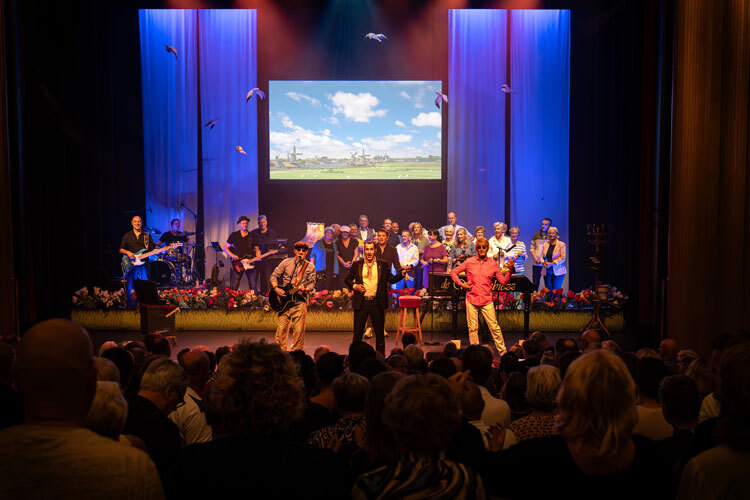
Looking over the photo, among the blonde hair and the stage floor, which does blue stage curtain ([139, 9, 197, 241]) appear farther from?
the blonde hair

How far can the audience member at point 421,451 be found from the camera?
1876 mm

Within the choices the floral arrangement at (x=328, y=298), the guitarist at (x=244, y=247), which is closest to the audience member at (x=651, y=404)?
the floral arrangement at (x=328, y=298)

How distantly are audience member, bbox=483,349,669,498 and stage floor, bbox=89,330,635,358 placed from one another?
820 cm

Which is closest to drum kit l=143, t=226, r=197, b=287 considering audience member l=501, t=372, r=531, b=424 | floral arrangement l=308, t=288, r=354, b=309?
floral arrangement l=308, t=288, r=354, b=309

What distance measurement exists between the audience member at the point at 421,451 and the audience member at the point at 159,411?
1308 millimetres

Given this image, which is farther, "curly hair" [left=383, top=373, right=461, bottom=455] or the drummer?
the drummer

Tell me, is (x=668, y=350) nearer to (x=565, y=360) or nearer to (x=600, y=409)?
(x=565, y=360)

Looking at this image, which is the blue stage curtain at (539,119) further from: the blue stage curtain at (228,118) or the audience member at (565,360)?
the audience member at (565,360)

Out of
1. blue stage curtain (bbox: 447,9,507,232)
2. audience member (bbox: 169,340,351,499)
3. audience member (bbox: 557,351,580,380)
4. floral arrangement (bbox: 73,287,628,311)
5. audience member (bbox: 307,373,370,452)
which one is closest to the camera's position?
audience member (bbox: 169,340,351,499)

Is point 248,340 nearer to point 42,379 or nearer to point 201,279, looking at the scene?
point 42,379

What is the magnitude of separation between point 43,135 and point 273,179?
531 centimetres

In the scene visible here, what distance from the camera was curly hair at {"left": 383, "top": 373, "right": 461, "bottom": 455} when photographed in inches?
76.3

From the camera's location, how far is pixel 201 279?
14688mm

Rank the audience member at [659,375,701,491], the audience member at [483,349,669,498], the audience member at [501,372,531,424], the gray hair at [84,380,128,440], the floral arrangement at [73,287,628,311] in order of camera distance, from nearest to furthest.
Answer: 1. the audience member at [483,349,669,498]
2. the gray hair at [84,380,128,440]
3. the audience member at [659,375,701,491]
4. the audience member at [501,372,531,424]
5. the floral arrangement at [73,287,628,311]
